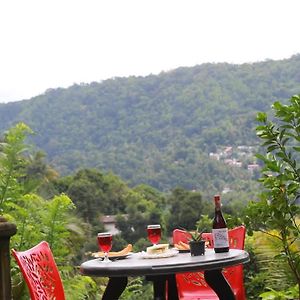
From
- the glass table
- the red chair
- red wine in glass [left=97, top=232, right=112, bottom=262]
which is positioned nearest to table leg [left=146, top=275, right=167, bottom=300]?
the glass table

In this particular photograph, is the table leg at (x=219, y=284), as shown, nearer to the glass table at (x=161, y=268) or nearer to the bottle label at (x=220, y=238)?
the glass table at (x=161, y=268)

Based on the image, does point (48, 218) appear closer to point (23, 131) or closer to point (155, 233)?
point (23, 131)

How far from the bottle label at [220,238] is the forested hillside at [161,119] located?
57.5ft

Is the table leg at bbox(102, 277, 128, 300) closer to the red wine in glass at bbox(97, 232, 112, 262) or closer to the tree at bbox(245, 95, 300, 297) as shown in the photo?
the red wine in glass at bbox(97, 232, 112, 262)

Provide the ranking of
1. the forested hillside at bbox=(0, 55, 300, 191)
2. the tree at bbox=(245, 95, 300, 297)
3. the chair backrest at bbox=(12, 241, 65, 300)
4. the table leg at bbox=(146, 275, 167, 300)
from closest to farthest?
the chair backrest at bbox=(12, 241, 65, 300) → the table leg at bbox=(146, 275, 167, 300) → the tree at bbox=(245, 95, 300, 297) → the forested hillside at bbox=(0, 55, 300, 191)

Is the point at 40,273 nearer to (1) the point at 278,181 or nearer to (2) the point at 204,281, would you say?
(2) the point at 204,281

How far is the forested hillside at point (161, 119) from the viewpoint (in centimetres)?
2272

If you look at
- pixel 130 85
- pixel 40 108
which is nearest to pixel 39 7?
pixel 40 108

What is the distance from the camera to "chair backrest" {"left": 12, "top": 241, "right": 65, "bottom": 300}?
2.11 m

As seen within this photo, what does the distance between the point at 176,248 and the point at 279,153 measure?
2.20ft

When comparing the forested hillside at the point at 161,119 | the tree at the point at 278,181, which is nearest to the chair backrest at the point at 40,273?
the tree at the point at 278,181

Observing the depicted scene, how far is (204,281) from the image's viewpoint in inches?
120

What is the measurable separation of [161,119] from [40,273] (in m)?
25.7

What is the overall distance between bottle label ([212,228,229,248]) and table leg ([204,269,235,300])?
0.11m
